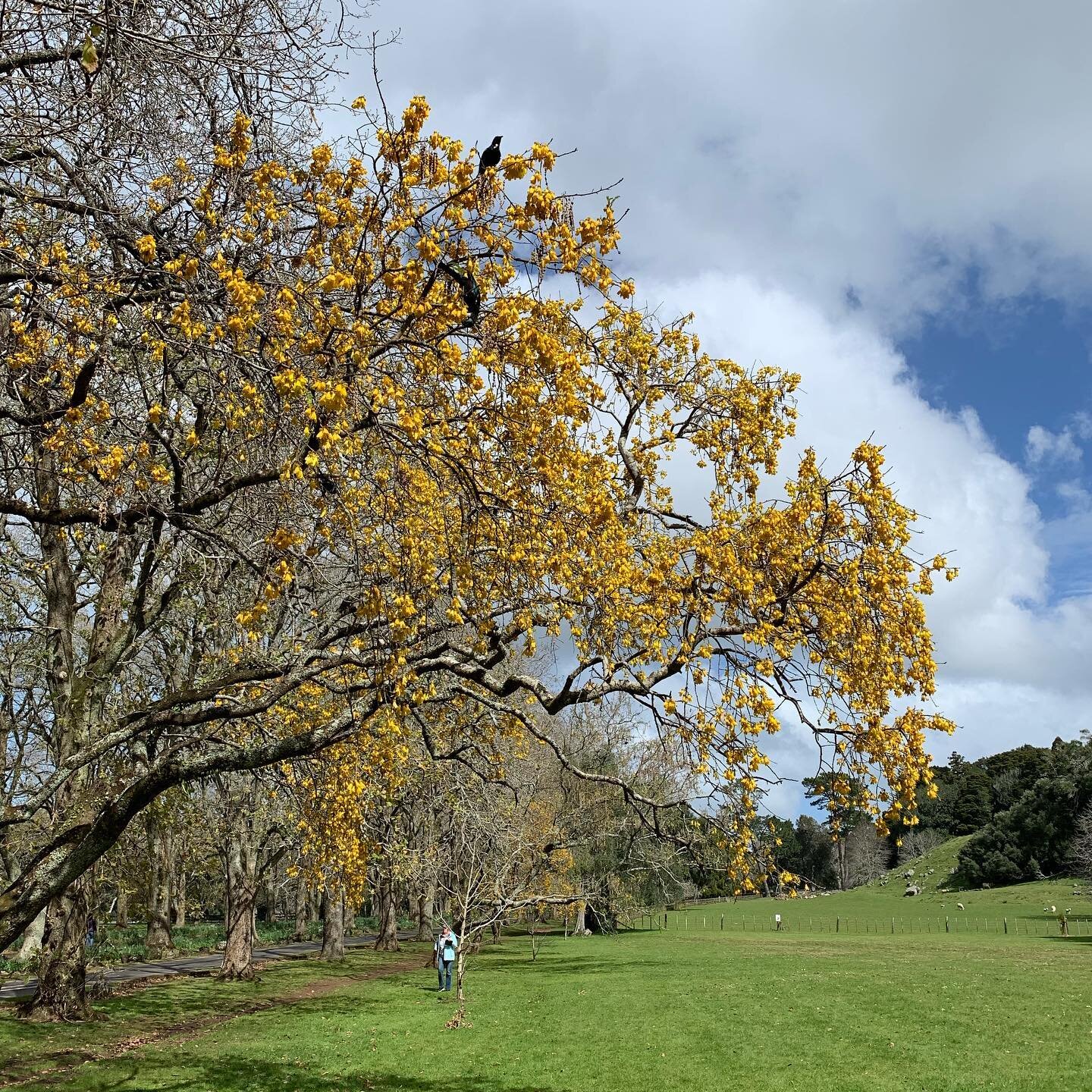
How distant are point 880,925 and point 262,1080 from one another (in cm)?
6075

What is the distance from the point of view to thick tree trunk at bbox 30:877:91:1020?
56.4 feet

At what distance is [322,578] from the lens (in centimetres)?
743

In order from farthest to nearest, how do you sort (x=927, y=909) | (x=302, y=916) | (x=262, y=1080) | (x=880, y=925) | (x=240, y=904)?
(x=927, y=909) → (x=880, y=925) → (x=302, y=916) → (x=240, y=904) → (x=262, y=1080)

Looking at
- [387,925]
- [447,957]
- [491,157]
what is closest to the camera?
[491,157]

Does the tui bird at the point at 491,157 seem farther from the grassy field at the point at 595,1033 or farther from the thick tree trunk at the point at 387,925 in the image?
the thick tree trunk at the point at 387,925

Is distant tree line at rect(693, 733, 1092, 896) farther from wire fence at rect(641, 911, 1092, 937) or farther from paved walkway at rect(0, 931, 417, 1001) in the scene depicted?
paved walkway at rect(0, 931, 417, 1001)

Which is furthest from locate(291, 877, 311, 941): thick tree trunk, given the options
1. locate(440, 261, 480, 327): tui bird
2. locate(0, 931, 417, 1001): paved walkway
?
locate(440, 261, 480, 327): tui bird

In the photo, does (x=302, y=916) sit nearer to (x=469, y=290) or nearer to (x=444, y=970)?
(x=444, y=970)

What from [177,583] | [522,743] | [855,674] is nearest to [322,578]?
[855,674]

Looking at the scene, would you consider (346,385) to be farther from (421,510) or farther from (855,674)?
(855,674)

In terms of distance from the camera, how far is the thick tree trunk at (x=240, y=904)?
2667 centimetres

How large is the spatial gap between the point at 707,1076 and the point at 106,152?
15.3 m

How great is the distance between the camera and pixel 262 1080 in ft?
45.9

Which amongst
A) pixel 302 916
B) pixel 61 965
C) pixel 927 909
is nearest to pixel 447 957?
pixel 61 965
